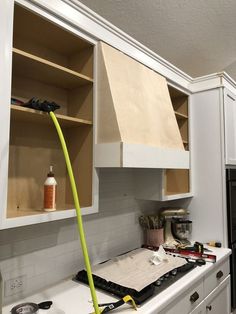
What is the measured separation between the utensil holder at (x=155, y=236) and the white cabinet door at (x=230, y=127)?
0.82 metres

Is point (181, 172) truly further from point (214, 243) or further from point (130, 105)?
point (130, 105)

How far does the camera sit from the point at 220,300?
1.90 metres

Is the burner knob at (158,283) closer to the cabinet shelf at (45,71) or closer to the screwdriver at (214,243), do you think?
the screwdriver at (214,243)

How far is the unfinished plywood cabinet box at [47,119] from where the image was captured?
47.3 inches

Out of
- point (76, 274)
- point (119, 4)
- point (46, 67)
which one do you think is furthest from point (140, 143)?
point (119, 4)

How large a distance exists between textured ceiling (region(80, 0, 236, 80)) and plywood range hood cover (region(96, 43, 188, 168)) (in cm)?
61

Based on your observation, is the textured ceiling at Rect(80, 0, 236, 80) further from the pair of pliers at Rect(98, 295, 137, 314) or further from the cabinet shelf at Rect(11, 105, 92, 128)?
the pair of pliers at Rect(98, 295, 137, 314)

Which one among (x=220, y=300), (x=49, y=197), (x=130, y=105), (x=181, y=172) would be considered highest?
(x=130, y=105)

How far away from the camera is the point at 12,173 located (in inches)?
49.2

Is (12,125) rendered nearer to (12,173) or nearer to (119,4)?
(12,173)

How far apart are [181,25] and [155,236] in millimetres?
1842

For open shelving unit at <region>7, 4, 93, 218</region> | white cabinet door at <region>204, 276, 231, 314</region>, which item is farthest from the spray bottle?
white cabinet door at <region>204, 276, 231, 314</region>

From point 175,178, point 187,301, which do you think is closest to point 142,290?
point 187,301

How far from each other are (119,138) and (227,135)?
132 centimetres
